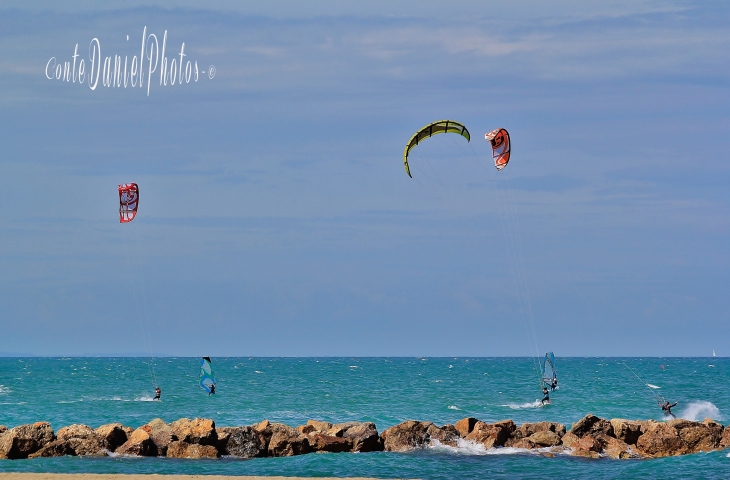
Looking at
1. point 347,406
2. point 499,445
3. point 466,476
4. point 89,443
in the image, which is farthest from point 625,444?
point 347,406

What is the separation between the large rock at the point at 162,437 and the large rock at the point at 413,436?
5673 mm

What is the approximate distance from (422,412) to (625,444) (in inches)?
621

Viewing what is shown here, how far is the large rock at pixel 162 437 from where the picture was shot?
79.6 ft

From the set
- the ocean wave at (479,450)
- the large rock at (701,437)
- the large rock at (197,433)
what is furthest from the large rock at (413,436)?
the large rock at (701,437)

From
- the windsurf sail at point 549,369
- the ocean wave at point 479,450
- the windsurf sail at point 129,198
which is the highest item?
the windsurf sail at point 129,198

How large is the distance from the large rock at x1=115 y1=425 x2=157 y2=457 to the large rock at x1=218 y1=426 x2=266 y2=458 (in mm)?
1739

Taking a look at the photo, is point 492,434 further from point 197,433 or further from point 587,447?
point 197,433

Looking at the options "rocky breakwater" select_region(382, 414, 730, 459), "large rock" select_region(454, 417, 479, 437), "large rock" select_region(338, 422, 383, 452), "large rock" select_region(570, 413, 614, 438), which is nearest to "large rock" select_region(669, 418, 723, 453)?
"rocky breakwater" select_region(382, 414, 730, 459)

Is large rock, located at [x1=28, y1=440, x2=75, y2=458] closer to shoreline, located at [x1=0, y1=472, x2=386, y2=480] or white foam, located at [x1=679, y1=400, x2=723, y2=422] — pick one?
shoreline, located at [x1=0, y1=472, x2=386, y2=480]

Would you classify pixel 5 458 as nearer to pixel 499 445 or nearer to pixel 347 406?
pixel 499 445

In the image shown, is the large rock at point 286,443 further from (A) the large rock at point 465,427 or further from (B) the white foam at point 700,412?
(B) the white foam at point 700,412

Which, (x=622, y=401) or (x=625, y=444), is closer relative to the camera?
(x=625, y=444)

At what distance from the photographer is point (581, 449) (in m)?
24.4

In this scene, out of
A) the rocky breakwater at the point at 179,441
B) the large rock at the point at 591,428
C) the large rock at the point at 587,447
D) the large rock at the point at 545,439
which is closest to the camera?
the rocky breakwater at the point at 179,441
